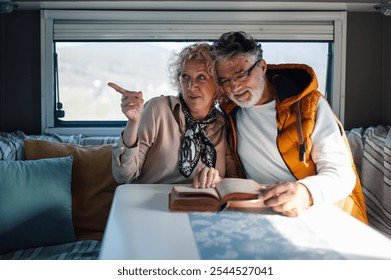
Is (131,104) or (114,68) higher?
(114,68)

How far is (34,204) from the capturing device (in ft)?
6.32

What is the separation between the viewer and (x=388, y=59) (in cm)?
255

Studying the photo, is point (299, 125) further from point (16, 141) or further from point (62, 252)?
point (16, 141)

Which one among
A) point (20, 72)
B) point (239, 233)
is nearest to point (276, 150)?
point (239, 233)

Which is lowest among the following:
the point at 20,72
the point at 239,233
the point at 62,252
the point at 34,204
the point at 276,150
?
the point at 62,252

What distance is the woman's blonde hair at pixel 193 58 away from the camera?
1.88 meters

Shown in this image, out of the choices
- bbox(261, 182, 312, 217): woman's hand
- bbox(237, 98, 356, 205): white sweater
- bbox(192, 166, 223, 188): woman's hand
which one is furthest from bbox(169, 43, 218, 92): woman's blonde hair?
bbox(261, 182, 312, 217): woman's hand

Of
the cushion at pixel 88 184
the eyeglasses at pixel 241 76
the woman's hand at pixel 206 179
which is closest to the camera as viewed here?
the woman's hand at pixel 206 179

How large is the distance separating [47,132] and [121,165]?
2.66ft

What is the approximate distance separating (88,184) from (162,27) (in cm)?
84

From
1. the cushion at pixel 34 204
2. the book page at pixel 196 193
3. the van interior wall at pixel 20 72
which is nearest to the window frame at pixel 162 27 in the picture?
the van interior wall at pixel 20 72

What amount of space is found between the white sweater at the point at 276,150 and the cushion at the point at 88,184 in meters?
0.61

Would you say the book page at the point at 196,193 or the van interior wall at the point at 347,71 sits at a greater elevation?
the van interior wall at the point at 347,71

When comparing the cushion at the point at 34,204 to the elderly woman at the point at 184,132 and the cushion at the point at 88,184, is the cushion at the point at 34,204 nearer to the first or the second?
the cushion at the point at 88,184
